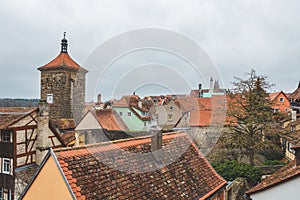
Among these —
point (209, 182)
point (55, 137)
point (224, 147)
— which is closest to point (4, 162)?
point (55, 137)

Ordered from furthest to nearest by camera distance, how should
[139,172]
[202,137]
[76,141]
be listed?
[202,137] < [76,141] < [139,172]

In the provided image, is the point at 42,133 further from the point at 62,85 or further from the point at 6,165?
the point at 62,85

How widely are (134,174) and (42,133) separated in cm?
935

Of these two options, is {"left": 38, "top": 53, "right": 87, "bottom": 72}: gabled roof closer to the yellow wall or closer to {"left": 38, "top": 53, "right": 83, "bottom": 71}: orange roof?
{"left": 38, "top": 53, "right": 83, "bottom": 71}: orange roof

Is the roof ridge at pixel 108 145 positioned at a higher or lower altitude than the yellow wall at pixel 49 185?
higher

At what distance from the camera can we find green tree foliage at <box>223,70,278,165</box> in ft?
64.5

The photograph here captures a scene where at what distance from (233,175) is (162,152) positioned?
847 centimetres

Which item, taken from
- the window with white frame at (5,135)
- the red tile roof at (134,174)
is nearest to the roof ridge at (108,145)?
the red tile roof at (134,174)

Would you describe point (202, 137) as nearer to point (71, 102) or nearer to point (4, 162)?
point (71, 102)

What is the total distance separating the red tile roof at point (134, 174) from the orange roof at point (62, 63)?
1643cm

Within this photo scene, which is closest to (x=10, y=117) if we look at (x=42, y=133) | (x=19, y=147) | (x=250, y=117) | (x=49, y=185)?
(x=19, y=147)

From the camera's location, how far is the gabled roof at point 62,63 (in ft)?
80.1

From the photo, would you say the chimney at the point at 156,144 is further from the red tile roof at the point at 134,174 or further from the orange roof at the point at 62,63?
the orange roof at the point at 62,63

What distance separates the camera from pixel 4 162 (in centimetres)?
1459
